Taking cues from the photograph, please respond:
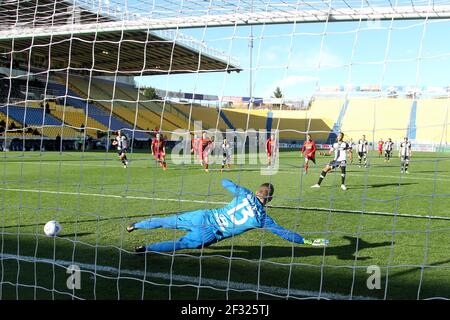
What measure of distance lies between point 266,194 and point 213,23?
1.90 meters

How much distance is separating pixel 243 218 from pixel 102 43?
11.6 feet

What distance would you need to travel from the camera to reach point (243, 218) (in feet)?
16.4

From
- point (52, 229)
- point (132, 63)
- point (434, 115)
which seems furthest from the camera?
point (434, 115)

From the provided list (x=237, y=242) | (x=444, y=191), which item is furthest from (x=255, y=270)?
(x=444, y=191)

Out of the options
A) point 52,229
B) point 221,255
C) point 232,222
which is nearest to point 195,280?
point 232,222

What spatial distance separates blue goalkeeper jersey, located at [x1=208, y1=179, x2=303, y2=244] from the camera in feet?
16.2

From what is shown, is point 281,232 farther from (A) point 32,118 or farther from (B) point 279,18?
(A) point 32,118

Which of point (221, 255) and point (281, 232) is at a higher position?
point (281, 232)

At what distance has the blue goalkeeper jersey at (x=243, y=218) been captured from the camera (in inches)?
194

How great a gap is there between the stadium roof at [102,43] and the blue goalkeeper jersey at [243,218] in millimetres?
1385

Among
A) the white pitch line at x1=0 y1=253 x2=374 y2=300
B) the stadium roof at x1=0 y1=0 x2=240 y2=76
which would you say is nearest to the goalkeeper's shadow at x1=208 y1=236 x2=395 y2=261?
the white pitch line at x1=0 y1=253 x2=374 y2=300

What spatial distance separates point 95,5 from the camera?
6516 millimetres

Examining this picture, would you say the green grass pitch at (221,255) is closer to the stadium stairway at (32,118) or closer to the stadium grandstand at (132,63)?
the stadium grandstand at (132,63)
